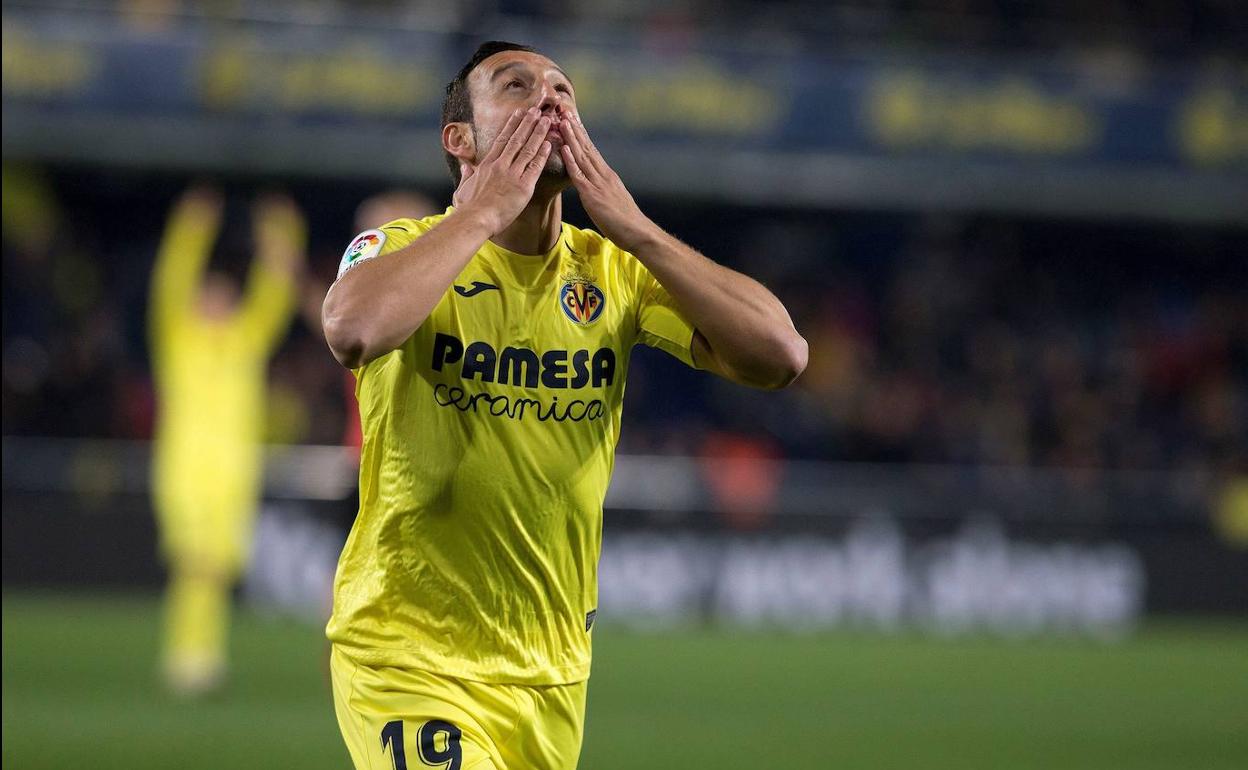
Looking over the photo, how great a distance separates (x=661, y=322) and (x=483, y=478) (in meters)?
0.55

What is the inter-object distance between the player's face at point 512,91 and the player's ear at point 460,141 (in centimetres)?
2

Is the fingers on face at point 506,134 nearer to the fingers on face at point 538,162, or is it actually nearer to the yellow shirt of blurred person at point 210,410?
the fingers on face at point 538,162

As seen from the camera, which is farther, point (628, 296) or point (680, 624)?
point (680, 624)

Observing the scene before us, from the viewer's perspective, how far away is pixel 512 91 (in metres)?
3.72

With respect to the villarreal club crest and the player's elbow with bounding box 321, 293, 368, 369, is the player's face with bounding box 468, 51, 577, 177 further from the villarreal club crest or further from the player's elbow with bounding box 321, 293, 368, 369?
the player's elbow with bounding box 321, 293, 368, 369

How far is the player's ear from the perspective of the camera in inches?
150

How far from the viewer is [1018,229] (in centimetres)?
2353

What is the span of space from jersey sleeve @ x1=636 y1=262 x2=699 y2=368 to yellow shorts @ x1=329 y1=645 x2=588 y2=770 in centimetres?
80

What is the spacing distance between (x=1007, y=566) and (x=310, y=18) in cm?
906

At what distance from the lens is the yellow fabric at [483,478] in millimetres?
3666

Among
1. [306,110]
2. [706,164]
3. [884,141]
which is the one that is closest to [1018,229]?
[884,141]

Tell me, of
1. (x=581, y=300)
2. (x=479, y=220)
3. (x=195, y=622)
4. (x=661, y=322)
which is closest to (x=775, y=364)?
(x=661, y=322)

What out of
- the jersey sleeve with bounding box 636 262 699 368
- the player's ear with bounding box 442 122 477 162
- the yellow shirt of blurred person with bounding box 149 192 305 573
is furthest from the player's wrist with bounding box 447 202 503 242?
the yellow shirt of blurred person with bounding box 149 192 305 573

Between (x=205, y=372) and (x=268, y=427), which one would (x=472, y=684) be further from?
(x=268, y=427)
